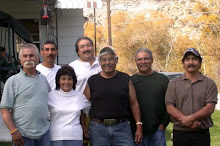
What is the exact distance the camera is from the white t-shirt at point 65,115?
479 centimetres

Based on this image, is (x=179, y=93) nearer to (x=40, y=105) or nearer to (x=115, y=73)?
(x=115, y=73)

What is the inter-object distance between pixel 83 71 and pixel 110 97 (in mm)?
863

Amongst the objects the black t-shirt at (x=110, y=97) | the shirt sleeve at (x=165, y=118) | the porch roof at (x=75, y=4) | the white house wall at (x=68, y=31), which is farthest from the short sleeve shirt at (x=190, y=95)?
the white house wall at (x=68, y=31)

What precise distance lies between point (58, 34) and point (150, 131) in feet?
27.9

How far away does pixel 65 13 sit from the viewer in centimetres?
1307

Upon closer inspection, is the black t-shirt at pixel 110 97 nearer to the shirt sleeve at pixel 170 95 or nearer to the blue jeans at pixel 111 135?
the blue jeans at pixel 111 135

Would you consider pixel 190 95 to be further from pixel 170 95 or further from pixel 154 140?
pixel 154 140

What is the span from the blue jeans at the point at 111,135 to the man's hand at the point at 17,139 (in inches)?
35.5

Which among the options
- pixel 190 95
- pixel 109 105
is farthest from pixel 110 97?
pixel 190 95

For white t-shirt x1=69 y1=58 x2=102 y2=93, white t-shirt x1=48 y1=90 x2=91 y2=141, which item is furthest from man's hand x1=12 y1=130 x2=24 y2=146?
white t-shirt x1=69 y1=58 x2=102 y2=93

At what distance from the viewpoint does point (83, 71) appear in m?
5.62

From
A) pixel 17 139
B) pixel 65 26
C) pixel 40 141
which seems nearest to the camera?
pixel 17 139

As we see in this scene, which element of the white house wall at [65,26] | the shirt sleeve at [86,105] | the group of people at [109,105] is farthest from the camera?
the white house wall at [65,26]

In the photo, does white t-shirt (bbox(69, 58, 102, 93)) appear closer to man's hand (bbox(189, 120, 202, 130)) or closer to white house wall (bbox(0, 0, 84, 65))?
man's hand (bbox(189, 120, 202, 130))
